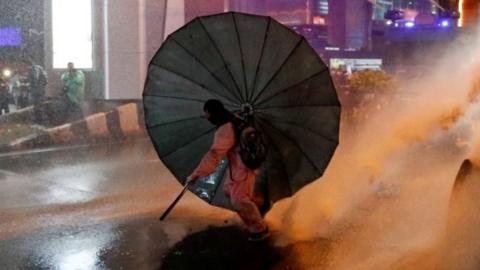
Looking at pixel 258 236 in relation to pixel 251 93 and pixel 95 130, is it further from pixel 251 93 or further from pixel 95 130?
pixel 95 130

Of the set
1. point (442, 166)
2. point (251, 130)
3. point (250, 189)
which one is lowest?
point (442, 166)

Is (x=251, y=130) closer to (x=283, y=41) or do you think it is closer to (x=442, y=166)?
(x=283, y=41)

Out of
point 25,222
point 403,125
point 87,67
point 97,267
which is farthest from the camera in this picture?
point 87,67

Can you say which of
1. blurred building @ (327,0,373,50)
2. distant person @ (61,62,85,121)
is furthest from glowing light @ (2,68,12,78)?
blurred building @ (327,0,373,50)

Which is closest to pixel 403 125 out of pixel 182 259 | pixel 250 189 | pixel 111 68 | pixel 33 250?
pixel 250 189

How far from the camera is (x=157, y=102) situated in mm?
5941

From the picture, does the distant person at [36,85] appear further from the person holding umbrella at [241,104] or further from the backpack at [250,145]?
the backpack at [250,145]

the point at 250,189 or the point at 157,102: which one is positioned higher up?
the point at 157,102

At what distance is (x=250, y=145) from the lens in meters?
5.56

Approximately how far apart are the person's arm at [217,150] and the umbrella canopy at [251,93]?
0.31 meters

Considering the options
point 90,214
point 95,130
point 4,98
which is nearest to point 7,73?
point 4,98

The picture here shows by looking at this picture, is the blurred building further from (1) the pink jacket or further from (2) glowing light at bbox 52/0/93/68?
(1) the pink jacket

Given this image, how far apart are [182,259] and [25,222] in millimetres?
2292

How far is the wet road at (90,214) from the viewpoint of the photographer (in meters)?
5.74
